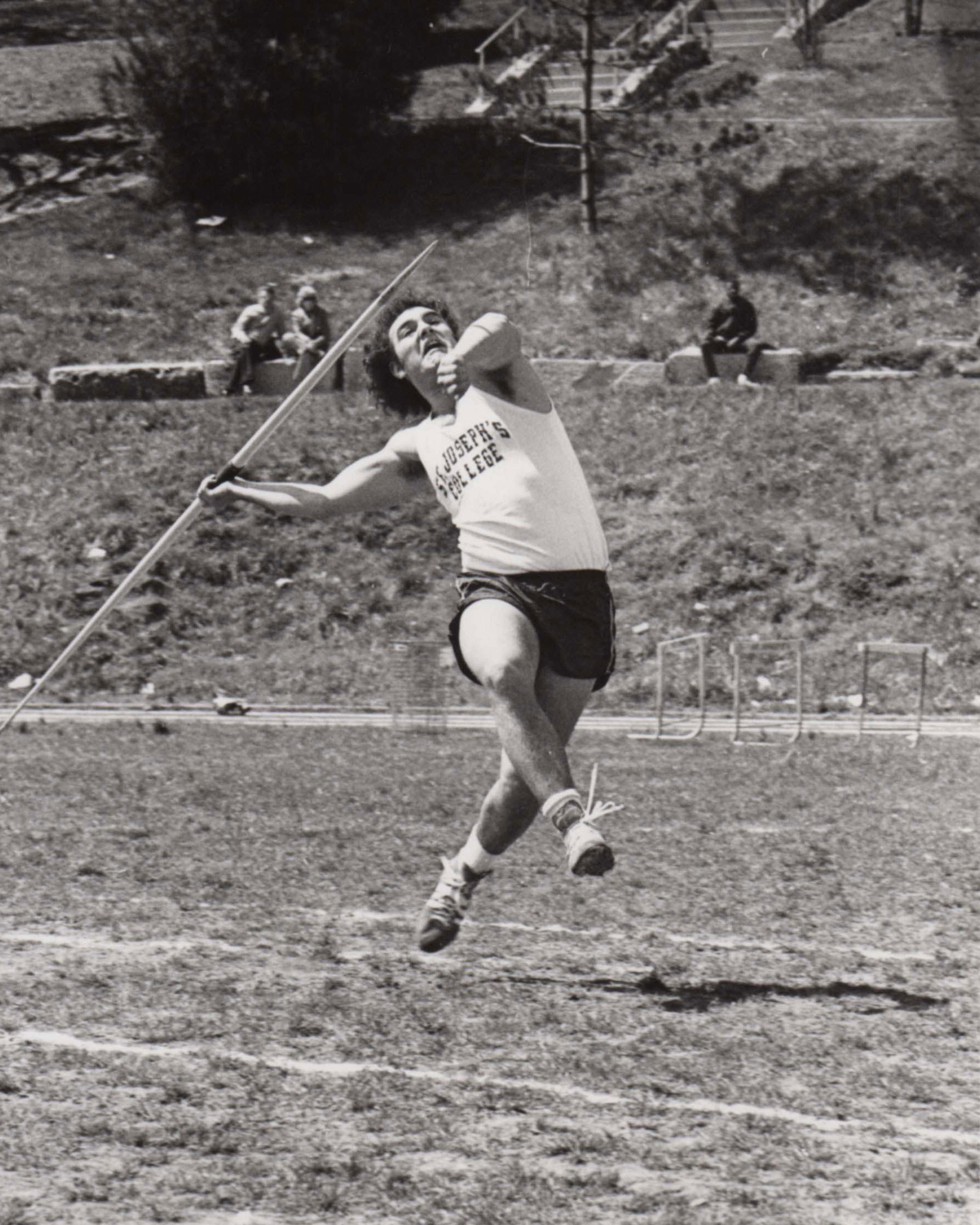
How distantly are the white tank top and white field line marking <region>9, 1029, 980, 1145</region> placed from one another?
5.82 ft

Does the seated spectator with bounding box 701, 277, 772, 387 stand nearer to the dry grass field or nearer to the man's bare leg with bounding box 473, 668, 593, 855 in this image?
the dry grass field

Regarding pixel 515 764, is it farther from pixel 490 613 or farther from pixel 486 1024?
pixel 486 1024

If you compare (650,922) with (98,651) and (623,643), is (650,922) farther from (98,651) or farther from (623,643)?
(98,651)

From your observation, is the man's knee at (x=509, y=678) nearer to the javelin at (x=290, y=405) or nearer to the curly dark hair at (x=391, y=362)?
the curly dark hair at (x=391, y=362)

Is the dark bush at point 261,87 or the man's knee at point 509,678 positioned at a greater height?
the man's knee at point 509,678

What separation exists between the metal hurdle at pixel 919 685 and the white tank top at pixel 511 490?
24.8 ft

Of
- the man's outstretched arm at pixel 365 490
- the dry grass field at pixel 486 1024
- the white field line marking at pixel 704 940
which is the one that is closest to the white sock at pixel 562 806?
the dry grass field at pixel 486 1024

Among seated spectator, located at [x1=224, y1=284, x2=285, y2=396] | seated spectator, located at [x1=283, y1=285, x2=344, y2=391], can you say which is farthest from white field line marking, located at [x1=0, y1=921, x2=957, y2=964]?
seated spectator, located at [x1=224, y1=284, x2=285, y2=396]

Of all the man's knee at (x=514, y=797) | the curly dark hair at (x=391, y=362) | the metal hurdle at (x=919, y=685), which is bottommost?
the metal hurdle at (x=919, y=685)

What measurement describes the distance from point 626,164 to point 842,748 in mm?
17688

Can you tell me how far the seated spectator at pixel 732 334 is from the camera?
21.5 m

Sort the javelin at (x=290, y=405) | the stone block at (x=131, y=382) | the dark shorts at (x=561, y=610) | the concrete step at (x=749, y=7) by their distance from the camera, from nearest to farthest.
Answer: the dark shorts at (x=561, y=610) → the javelin at (x=290, y=405) → the stone block at (x=131, y=382) → the concrete step at (x=749, y=7)

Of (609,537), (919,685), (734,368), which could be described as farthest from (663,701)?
(734,368)

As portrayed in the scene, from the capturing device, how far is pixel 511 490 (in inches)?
243
